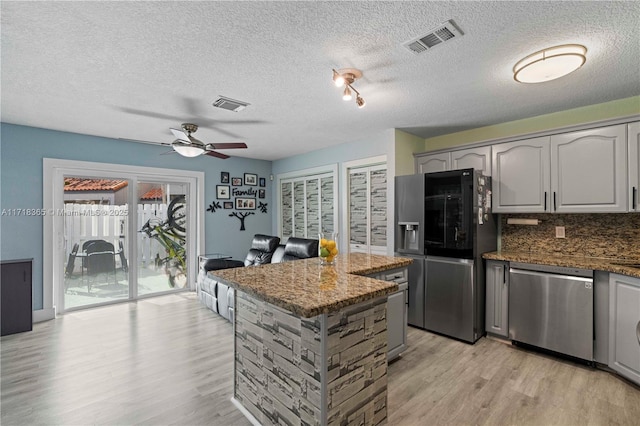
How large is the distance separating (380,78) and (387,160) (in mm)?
1685

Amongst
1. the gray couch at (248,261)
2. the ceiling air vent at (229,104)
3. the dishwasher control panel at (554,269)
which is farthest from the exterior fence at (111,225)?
the dishwasher control panel at (554,269)

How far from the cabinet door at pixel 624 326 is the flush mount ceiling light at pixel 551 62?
1.72 meters

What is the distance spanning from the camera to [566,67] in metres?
2.06

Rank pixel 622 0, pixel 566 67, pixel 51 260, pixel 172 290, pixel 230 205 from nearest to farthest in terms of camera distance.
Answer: pixel 622 0 < pixel 566 67 < pixel 51 260 < pixel 172 290 < pixel 230 205

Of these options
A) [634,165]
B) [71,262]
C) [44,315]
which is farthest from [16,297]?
[634,165]

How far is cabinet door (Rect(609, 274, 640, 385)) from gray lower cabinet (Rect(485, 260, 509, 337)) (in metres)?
0.79

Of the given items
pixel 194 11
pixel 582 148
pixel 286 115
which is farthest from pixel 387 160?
pixel 194 11

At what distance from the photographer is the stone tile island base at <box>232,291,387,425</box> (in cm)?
157

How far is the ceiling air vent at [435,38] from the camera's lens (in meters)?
1.78

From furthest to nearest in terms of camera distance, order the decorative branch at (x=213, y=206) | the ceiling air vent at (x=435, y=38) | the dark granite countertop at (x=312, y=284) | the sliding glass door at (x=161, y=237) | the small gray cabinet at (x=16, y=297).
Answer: the decorative branch at (x=213, y=206)
the sliding glass door at (x=161, y=237)
the small gray cabinet at (x=16, y=297)
the ceiling air vent at (x=435, y=38)
the dark granite countertop at (x=312, y=284)

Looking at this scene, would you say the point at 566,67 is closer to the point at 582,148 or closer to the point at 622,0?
the point at 622,0

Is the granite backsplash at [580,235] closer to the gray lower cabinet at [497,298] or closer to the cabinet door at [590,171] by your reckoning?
the cabinet door at [590,171]

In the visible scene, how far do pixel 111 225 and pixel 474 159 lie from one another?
16.8 feet

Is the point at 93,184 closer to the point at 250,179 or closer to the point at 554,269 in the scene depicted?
the point at 250,179
